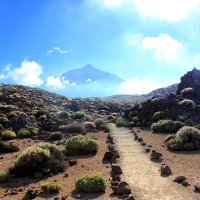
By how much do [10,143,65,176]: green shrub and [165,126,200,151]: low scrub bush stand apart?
980cm

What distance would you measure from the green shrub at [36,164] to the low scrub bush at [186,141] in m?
9.80

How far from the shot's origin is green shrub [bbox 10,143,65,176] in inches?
877

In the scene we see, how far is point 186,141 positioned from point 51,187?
14.2 metres

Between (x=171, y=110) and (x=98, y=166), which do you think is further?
(x=171, y=110)

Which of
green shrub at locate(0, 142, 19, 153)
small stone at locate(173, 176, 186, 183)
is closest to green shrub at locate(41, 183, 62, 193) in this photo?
small stone at locate(173, 176, 186, 183)

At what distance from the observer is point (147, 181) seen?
19359 mm

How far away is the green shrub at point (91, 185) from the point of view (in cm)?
1795

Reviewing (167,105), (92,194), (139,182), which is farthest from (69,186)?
(167,105)

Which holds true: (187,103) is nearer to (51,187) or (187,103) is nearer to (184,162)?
(184,162)

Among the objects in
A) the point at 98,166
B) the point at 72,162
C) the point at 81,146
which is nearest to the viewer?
the point at 98,166

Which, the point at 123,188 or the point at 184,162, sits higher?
the point at 184,162

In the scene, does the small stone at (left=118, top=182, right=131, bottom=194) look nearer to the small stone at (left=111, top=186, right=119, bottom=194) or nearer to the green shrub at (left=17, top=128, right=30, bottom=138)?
the small stone at (left=111, top=186, right=119, bottom=194)

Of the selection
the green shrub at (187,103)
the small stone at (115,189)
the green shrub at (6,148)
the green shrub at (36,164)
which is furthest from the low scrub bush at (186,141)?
the green shrub at (187,103)

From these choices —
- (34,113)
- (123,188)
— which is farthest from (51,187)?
(34,113)
